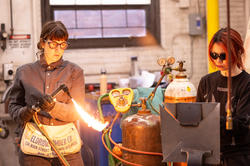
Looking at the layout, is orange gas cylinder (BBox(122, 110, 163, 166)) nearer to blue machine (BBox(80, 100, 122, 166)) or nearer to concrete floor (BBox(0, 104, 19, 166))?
blue machine (BBox(80, 100, 122, 166))

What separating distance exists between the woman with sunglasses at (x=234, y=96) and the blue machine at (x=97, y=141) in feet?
6.62

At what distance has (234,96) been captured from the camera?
1.99 m

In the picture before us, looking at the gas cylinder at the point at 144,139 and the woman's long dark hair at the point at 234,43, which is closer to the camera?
the gas cylinder at the point at 144,139

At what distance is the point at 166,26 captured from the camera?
5648 mm

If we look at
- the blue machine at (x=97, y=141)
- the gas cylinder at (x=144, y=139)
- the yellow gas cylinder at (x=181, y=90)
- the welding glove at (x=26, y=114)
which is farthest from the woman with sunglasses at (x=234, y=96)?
the blue machine at (x=97, y=141)

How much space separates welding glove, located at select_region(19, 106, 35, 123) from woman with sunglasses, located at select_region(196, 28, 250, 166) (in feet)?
3.59

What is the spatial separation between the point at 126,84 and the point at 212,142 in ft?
11.4

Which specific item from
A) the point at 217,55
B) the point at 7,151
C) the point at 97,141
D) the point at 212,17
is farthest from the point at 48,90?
the point at 212,17

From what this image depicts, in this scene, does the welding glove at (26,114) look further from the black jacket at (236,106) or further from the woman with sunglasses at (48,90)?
the black jacket at (236,106)

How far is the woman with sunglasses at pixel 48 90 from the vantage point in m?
2.47

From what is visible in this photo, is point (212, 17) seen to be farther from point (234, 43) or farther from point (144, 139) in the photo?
point (144, 139)

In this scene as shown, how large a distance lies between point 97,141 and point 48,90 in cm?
167

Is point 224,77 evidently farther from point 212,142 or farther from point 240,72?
point 212,142

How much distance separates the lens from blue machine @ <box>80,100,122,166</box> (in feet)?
13.3
